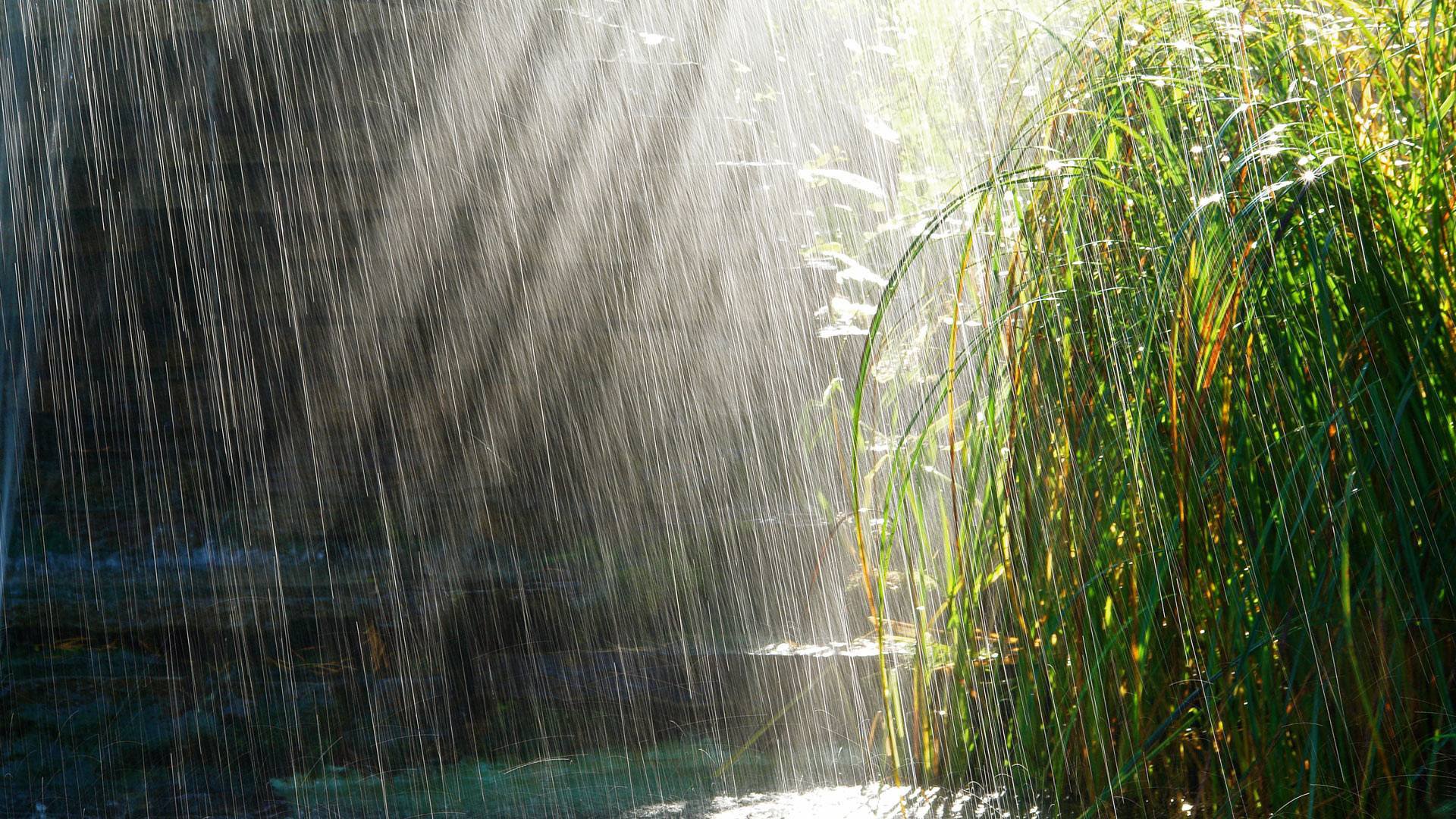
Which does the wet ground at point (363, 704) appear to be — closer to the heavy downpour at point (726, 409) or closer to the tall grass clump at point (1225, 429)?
the heavy downpour at point (726, 409)

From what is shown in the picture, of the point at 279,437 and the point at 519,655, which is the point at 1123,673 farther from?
the point at 279,437

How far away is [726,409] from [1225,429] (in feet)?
14.4

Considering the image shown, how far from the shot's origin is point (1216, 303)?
1.42m

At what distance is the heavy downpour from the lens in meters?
1.40

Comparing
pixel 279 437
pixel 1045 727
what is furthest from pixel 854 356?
pixel 1045 727

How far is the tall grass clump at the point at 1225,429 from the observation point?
4.42ft

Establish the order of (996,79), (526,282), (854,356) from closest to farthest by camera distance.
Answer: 1. (996,79)
2. (854,356)
3. (526,282)

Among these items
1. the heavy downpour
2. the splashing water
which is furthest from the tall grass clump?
the splashing water

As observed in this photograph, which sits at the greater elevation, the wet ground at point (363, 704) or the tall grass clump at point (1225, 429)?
the tall grass clump at point (1225, 429)

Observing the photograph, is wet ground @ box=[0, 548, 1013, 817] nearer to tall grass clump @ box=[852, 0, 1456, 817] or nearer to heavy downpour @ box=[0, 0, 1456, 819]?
heavy downpour @ box=[0, 0, 1456, 819]

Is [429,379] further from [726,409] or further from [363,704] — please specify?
[363,704]

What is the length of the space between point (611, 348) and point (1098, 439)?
158 inches

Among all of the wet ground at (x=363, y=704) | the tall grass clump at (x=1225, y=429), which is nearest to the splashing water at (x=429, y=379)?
the wet ground at (x=363, y=704)

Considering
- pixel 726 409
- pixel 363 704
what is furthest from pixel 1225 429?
pixel 726 409
